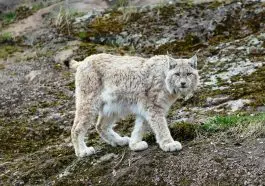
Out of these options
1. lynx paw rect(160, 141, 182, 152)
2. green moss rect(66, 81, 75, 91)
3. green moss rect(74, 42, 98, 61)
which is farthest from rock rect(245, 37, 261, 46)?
lynx paw rect(160, 141, 182, 152)

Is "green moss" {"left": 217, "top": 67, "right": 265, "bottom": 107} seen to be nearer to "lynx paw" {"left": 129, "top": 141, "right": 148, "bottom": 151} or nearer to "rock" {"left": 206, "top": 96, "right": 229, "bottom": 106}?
"rock" {"left": 206, "top": 96, "right": 229, "bottom": 106}

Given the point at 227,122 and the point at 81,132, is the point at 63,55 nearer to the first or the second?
the point at 81,132

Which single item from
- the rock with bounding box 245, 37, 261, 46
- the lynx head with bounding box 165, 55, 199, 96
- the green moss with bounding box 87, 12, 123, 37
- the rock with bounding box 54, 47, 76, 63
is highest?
the lynx head with bounding box 165, 55, 199, 96

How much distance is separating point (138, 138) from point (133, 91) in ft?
2.14

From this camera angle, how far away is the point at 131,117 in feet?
33.0

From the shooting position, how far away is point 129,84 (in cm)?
794

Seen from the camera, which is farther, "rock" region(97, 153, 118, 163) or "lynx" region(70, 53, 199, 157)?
"rock" region(97, 153, 118, 163)

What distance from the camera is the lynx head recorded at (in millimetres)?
7594

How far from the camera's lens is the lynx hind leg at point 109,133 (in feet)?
27.3

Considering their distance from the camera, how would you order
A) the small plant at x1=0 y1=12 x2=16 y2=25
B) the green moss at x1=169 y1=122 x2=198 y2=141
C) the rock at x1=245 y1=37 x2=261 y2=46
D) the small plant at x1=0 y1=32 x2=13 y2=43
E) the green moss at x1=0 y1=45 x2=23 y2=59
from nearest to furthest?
the green moss at x1=169 y1=122 x2=198 y2=141 → the rock at x1=245 y1=37 x2=261 y2=46 → the green moss at x1=0 y1=45 x2=23 y2=59 → the small plant at x1=0 y1=32 x2=13 y2=43 → the small plant at x1=0 y1=12 x2=16 y2=25

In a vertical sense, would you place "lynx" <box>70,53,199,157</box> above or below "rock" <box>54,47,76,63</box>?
above

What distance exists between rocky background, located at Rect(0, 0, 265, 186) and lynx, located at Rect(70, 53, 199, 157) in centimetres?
28

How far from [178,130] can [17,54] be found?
7.12 meters

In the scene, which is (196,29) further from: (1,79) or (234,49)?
(1,79)
